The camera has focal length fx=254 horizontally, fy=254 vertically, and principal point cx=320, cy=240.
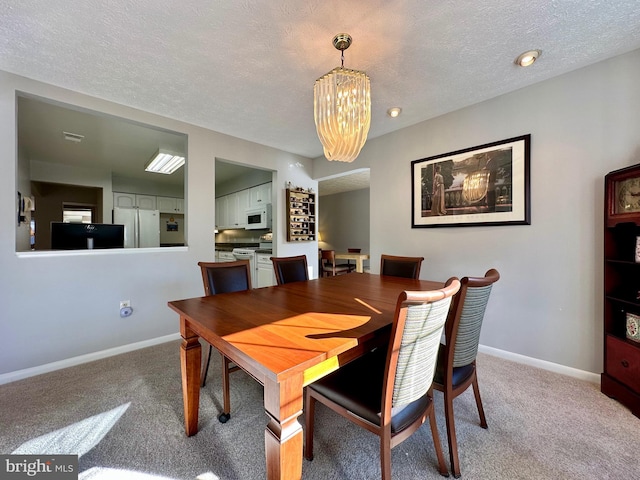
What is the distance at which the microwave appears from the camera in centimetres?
455

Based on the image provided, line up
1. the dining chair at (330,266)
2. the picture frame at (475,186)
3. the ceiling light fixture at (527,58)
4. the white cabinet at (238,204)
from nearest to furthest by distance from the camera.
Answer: the ceiling light fixture at (527,58) < the picture frame at (475,186) < the white cabinet at (238,204) < the dining chair at (330,266)

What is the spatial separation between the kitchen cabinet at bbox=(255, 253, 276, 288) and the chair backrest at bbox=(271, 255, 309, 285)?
Answer: 5.60ft

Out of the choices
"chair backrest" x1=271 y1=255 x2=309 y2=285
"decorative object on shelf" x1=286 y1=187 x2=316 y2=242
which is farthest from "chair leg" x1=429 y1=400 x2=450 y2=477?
"decorative object on shelf" x1=286 y1=187 x2=316 y2=242

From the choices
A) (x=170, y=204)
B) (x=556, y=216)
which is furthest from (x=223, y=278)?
(x=170, y=204)

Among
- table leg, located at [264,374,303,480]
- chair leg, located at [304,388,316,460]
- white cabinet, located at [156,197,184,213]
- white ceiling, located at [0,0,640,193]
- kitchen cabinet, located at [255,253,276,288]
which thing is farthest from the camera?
white cabinet, located at [156,197,184,213]

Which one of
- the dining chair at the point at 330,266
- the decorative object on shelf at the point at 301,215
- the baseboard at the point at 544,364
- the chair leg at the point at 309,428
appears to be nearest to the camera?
the chair leg at the point at 309,428

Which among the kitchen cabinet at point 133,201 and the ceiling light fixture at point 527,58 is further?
the kitchen cabinet at point 133,201

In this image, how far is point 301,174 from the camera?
4223 millimetres

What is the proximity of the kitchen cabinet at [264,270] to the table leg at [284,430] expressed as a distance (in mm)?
3335

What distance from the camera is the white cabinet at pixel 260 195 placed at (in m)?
4.54

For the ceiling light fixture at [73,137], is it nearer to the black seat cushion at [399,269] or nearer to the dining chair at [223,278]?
the dining chair at [223,278]

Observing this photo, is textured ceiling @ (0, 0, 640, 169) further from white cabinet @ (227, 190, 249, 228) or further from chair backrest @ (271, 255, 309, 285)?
white cabinet @ (227, 190, 249, 228)

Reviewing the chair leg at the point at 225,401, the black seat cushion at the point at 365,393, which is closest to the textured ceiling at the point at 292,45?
the black seat cushion at the point at 365,393

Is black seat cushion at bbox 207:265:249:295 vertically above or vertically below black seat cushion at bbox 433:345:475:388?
above
